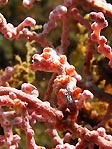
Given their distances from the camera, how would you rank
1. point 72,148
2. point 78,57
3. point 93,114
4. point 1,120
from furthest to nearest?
point 78,57 < point 93,114 < point 1,120 < point 72,148

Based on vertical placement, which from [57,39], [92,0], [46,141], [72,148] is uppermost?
[57,39]

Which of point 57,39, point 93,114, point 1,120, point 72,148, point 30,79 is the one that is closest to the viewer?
point 72,148

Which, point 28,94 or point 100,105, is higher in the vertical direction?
point 100,105

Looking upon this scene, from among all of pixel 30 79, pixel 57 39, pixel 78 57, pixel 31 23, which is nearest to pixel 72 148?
pixel 31 23

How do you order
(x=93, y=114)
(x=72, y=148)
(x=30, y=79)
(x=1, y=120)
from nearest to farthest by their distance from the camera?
1. (x=72, y=148)
2. (x=1, y=120)
3. (x=93, y=114)
4. (x=30, y=79)

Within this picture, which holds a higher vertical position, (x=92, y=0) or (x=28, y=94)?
(x=92, y=0)

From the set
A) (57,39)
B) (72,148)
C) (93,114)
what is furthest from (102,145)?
(57,39)

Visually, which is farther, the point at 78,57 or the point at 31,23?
the point at 78,57

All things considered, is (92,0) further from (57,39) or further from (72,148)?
(57,39)

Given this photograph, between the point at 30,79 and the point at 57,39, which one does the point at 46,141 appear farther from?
the point at 57,39
